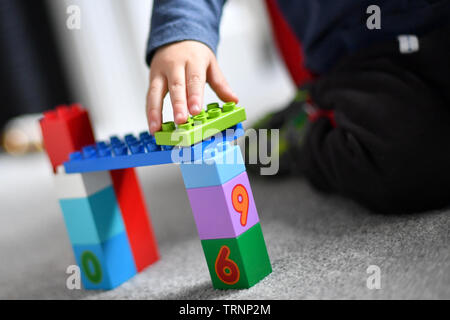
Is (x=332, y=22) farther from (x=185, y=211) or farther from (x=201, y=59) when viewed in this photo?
(x=185, y=211)

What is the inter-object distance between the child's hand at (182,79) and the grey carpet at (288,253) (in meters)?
0.20

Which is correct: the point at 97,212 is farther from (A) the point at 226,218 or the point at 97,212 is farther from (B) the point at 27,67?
(B) the point at 27,67

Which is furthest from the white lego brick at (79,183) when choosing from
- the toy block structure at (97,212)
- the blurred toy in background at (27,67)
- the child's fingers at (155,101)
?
the blurred toy in background at (27,67)

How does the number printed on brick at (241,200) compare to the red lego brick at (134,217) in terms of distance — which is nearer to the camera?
the number printed on brick at (241,200)

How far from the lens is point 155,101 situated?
62cm

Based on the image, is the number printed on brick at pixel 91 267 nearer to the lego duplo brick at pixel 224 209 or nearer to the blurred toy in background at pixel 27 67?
the lego duplo brick at pixel 224 209

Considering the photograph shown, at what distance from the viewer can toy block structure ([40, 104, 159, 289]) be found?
65 cm

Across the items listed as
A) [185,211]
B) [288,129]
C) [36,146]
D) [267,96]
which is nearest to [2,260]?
[185,211]

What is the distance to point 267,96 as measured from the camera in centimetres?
174

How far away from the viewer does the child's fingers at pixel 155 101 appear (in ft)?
1.93

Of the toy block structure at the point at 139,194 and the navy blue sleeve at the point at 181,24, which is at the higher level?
the navy blue sleeve at the point at 181,24

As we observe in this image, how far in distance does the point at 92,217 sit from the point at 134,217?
8 centimetres

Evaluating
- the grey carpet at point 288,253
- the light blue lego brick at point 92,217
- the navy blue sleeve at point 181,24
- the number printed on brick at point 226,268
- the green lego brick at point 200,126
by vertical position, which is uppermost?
the navy blue sleeve at point 181,24

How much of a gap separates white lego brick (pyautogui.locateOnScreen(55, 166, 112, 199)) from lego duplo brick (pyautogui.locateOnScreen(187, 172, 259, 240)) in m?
0.16
